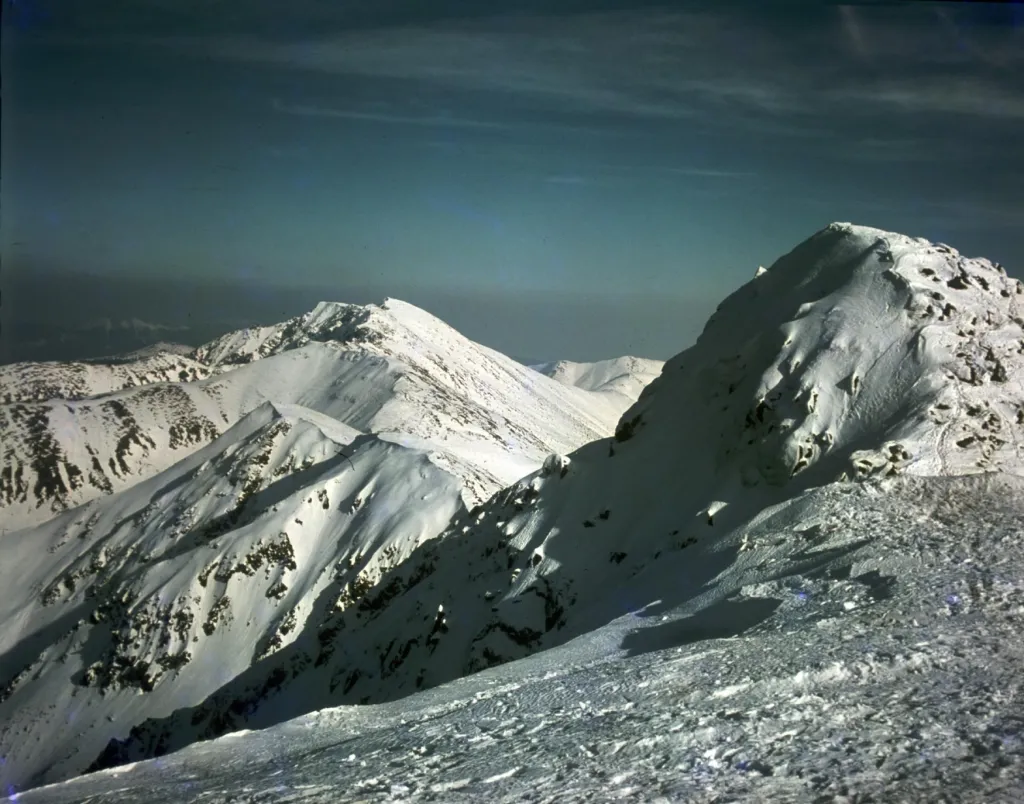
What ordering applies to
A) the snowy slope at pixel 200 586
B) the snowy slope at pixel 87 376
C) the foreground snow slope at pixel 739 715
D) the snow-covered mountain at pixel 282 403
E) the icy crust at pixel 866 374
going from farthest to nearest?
the snowy slope at pixel 87 376, the snow-covered mountain at pixel 282 403, the snowy slope at pixel 200 586, the icy crust at pixel 866 374, the foreground snow slope at pixel 739 715

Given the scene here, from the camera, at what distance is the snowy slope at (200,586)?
5081cm

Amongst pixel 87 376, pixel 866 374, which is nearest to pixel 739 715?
pixel 866 374

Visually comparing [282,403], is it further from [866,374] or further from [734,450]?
[866,374]

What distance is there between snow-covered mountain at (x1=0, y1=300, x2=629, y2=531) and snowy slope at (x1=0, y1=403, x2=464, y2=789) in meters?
8.08

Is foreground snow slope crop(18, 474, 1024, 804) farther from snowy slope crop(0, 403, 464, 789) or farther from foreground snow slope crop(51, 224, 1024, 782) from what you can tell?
snowy slope crop(0, 403, 464, 789)

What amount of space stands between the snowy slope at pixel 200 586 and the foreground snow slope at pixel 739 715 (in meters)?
38.7

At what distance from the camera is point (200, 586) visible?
5447 cm

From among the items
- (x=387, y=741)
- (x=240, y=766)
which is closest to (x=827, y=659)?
(x=387, y=741)

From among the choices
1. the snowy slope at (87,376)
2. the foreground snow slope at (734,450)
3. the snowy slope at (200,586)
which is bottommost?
the snowy slope at (87,376)

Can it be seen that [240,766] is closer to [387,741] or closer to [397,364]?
[387,741]

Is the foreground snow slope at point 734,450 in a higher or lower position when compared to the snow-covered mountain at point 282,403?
higher

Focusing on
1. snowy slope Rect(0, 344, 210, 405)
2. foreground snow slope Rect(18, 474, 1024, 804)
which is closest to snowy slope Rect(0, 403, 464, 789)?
foreground snow slope Rect(18, 474, 1024, 804)

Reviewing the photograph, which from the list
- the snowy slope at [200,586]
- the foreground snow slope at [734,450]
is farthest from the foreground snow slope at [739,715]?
the snowy slope at [200,586]

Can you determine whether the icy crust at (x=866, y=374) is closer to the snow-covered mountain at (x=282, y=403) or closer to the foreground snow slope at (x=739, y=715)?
the foreground snow slope at (x=739, y=715)
